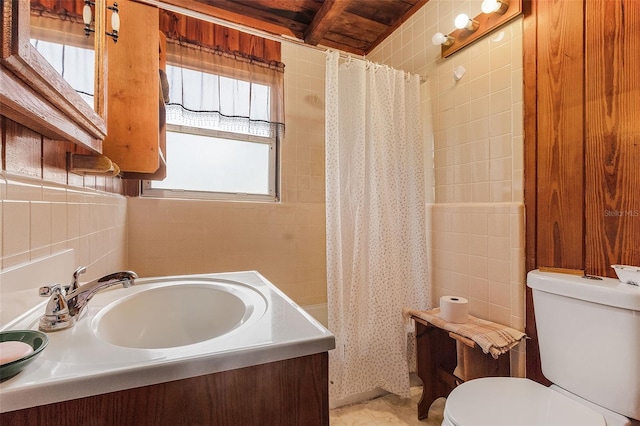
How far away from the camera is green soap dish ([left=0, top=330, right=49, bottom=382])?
42cm

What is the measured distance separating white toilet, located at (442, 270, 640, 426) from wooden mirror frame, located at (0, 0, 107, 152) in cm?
127

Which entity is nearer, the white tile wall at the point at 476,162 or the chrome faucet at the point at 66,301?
the chrome faucet at the point at 66,301

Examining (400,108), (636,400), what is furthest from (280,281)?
(636,400)

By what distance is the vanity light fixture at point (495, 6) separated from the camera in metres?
1.42

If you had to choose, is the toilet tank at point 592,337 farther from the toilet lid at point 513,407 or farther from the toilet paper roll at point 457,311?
the toilet paper roll at point 457,311

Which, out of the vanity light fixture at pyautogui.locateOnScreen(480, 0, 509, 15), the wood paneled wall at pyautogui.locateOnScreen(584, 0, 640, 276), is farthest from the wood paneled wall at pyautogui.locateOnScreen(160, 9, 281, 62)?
the wood paneled wall at pyautogui.locateOnScreen(584, 0, 640, 276)

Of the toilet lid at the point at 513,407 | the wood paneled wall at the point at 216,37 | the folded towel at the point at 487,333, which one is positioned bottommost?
the toilet lid at the point at 513,407

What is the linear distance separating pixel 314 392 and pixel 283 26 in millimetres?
2263

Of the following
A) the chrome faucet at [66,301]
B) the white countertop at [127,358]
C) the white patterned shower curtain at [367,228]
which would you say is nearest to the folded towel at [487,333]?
the white patterned shower curtain at [367,228]

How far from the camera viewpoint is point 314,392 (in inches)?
23.3

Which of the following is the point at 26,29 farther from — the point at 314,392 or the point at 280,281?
the point at 280,281

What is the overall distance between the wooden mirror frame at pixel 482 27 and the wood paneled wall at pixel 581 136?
0.06 metres

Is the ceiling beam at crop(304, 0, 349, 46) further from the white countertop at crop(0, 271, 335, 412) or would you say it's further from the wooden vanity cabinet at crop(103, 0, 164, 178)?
the white countertop at crop(0, 271, 335, 412)

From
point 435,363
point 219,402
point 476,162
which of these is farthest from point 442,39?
point 219,402
